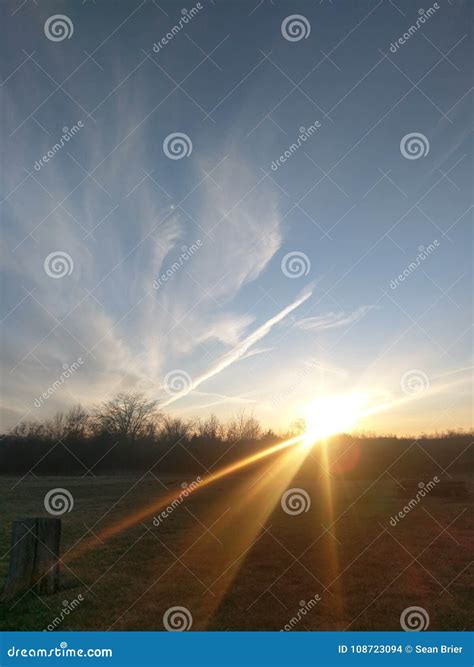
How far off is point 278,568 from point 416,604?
103 inches

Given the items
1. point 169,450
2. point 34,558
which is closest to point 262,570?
point 34,558

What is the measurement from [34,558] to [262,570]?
3.89m

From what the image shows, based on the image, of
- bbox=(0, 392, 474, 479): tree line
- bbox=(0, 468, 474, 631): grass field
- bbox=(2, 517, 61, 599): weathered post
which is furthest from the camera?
bbox=(0, 392, 474, 479): tree line

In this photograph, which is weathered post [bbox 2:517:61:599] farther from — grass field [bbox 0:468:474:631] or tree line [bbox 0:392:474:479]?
tree line [bbox 0:392:474:479]

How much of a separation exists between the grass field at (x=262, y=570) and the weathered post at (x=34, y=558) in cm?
22

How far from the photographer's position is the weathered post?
22.3ft

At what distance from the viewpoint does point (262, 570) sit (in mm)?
8320

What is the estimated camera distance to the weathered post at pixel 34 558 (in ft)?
22.3

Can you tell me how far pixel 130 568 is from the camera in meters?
8.48

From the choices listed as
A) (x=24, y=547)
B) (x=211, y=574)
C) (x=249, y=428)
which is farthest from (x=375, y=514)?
(x=249, y=428)

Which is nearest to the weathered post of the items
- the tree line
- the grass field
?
the grass field

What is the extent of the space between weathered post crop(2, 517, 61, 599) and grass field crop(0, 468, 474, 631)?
0.71 ft

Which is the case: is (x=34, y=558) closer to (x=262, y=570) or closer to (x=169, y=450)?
(x=262, y=570)

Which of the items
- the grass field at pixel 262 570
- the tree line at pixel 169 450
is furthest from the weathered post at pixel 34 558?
the tree line at pixel 169 450
